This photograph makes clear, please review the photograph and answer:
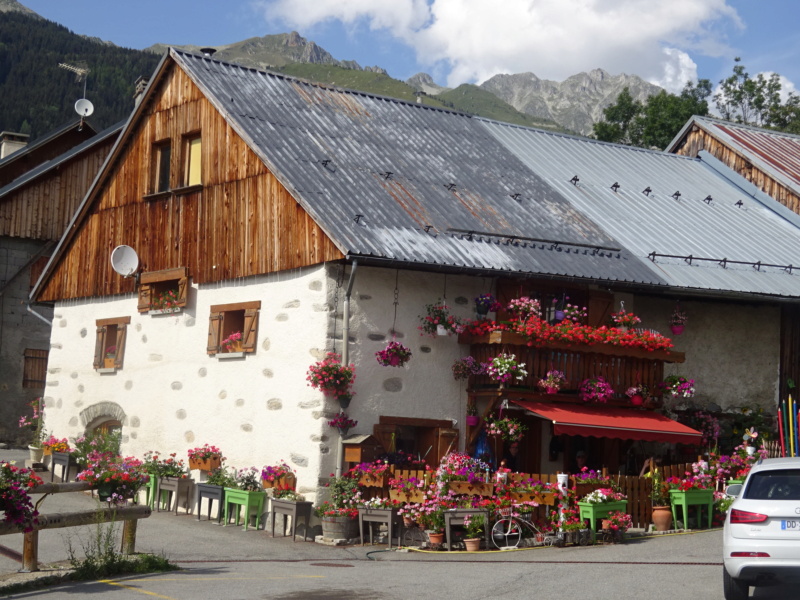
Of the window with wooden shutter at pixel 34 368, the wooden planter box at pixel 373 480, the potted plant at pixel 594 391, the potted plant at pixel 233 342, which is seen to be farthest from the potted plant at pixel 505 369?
the window with wooden shutter at pixel 34 368

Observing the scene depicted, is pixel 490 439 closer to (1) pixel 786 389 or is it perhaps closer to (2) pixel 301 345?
(2) pixel 301 345

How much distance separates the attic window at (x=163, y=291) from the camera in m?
22.4

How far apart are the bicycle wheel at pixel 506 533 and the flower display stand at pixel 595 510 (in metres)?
1.00

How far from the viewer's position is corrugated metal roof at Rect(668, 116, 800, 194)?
28.8m

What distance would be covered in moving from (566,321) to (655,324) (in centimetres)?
321

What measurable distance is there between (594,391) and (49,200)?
19.9 m

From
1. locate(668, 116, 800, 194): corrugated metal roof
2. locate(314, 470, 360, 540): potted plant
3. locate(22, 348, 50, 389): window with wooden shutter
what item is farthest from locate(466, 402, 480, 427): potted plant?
locate(22, 348, 50, 389): window with wooden shutter

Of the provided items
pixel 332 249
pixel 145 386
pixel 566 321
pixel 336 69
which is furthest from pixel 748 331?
pixel 336 69

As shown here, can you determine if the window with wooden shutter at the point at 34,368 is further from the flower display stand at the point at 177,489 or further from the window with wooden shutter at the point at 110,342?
the flower display stand at the point at 177,489

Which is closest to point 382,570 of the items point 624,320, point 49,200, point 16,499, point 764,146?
point 16,499

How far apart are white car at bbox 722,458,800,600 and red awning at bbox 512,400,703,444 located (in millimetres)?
7470

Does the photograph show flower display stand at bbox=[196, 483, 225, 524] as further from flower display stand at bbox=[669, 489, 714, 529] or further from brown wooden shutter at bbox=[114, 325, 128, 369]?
flower display stand at bbox=[669, 489, 714, 529]

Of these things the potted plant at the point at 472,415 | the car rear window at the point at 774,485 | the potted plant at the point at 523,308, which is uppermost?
the potted plant at the point at 523,308

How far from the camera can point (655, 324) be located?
22.9 meters
